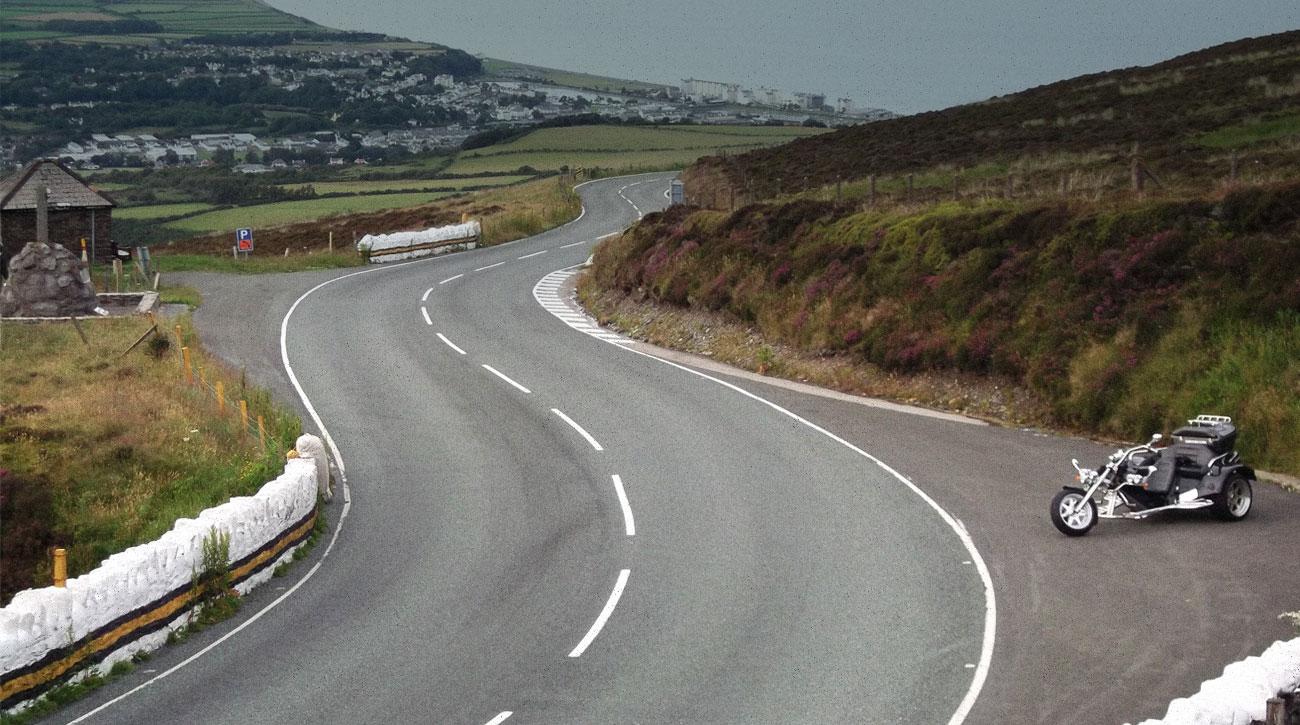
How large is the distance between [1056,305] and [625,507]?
10.8 metres

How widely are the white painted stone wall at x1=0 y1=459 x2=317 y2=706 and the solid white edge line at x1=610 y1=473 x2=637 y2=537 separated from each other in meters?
4.34

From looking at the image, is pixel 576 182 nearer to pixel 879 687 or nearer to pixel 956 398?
pixel 956 398

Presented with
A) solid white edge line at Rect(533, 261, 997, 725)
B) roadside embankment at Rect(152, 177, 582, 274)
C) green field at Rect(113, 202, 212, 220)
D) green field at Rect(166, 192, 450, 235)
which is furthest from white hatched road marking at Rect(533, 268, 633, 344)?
green field at Rect(113, 202, 212, 220)

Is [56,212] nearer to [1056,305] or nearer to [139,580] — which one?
[1056,305]

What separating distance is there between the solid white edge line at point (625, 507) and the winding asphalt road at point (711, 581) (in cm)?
7

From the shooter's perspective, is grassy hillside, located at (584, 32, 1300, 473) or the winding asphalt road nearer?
the winding asphalt road

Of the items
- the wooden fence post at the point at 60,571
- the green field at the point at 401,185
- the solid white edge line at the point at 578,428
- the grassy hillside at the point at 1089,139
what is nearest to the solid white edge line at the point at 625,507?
the solid white edge line at the point at 578,428

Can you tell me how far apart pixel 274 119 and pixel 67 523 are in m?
189

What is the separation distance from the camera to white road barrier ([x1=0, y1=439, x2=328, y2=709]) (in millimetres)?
12562

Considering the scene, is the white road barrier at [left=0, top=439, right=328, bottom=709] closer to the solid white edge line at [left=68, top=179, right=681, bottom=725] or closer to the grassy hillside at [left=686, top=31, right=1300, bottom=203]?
the solid white edge line at [left=68, top=179, right=681, bottom=725]

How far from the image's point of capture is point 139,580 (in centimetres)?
1412

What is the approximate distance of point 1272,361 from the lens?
21.6 m

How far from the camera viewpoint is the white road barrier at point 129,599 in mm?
12562

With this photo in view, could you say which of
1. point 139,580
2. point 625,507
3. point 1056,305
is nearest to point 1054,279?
point 1056,305
